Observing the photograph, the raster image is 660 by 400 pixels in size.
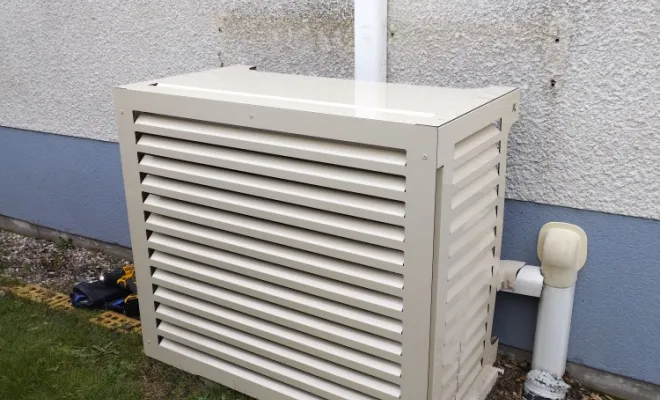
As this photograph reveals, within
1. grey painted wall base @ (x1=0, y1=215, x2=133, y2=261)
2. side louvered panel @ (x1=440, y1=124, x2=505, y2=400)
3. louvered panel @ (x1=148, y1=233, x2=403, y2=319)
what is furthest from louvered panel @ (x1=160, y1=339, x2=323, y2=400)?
grey painted wall base @ (x1=0, y1=215, x2=133, y2=261)

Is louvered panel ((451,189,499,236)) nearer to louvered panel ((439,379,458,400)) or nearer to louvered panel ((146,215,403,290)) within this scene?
louvered panel ((146,215,403,290))

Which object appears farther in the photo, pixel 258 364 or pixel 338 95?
pixel 258 364

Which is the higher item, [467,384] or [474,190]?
[474,190]

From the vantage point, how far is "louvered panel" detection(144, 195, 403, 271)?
76.0 inches

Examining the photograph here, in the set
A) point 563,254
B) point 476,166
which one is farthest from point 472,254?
point 563,254

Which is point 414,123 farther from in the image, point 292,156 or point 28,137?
point 28,137

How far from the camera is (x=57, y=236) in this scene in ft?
13.7

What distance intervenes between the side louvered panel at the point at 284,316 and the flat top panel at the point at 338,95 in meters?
0.71

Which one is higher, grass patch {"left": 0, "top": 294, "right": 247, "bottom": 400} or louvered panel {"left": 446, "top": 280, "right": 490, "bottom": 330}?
louvered panel {"left": 446, "top": 280, "right": 490, "bottom": 330}

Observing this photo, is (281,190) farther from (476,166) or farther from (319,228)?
(476,166)

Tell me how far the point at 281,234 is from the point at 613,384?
1.51 meters

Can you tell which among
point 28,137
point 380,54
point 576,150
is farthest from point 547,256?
point 28,137

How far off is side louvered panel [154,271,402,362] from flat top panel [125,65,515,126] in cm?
71

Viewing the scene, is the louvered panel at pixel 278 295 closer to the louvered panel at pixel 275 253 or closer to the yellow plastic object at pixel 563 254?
the louvered panel at pixel 275 253
